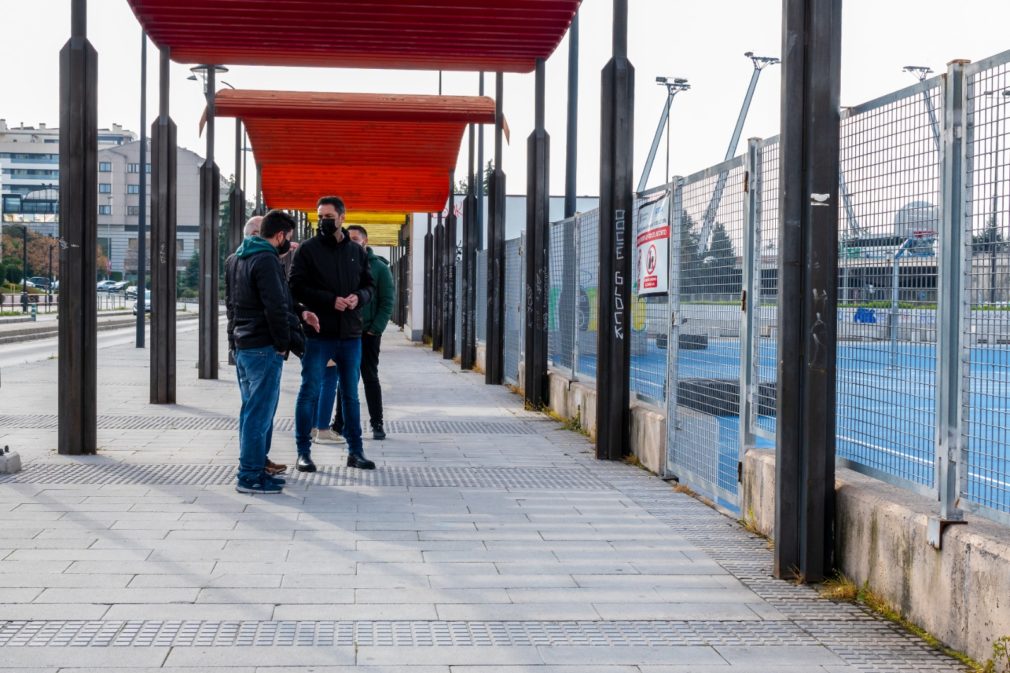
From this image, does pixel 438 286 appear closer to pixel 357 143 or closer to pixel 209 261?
pixel 357 143

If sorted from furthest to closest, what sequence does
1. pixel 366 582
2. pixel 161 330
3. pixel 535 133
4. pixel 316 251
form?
pixel 535 133 < pixel 161 330 < pixel 316 251 < pixel 366 582

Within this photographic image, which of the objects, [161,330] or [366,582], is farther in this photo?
[161,330]

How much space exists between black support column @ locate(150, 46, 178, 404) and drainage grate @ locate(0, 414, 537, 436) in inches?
61.1

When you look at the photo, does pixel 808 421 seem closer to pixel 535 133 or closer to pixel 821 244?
pixel 821 244

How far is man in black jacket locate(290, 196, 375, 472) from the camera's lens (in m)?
8.59

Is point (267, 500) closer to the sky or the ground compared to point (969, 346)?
closer to the ground

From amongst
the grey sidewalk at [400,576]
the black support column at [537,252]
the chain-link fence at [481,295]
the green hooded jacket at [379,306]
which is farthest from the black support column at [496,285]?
the grey sidewalk at [400,576]

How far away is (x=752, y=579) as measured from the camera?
555cm

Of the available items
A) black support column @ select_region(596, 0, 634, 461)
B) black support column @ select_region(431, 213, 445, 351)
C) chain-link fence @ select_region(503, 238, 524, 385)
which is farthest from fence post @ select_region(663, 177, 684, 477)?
black support column @ select_region(431, 213, 445, 351)

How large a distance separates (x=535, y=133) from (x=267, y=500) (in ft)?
Result: 27.1

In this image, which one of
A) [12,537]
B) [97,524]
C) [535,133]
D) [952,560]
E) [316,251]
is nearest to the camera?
[952,560]

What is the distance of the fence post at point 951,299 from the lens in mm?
4508

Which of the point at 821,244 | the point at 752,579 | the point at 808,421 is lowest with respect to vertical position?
the point at 752,579

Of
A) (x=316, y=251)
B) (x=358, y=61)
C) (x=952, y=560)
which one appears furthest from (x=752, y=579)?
(x=358, y=61)
